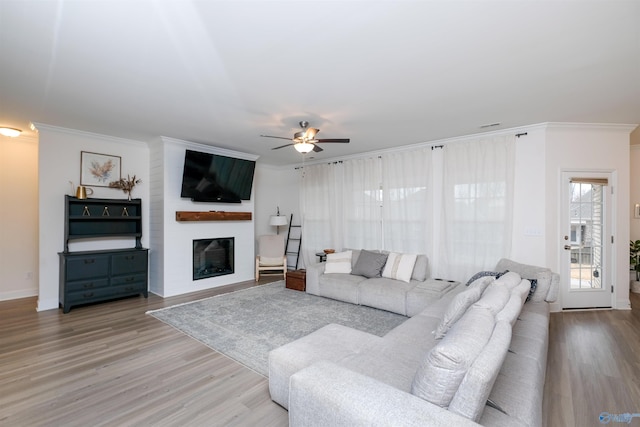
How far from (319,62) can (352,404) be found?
238cm

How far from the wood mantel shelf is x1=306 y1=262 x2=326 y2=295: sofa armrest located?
1845mm

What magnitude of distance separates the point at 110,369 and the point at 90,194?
320 cm

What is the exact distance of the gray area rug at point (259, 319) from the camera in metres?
3.00

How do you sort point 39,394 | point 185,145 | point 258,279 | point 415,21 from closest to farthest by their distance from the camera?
1. point 415,21
2. point 39,394
3. point 185,145
4. point 258,279

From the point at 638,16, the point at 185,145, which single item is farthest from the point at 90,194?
the point at 638,16

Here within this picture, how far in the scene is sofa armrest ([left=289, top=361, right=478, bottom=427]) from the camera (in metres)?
1.13

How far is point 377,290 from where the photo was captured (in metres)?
4.14

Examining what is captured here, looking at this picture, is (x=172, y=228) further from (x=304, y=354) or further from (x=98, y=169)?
(x=304, y=354)

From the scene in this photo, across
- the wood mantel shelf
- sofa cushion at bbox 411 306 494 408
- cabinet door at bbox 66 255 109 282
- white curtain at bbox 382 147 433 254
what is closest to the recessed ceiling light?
cabinet door at bbox 66 255 109 282

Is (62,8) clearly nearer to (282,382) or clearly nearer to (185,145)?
(282,382)

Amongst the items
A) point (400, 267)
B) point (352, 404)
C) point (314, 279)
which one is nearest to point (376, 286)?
point (400, 267)

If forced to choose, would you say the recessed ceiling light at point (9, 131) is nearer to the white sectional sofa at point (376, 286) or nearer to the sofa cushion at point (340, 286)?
the white sectional sofa at point (376, 286)

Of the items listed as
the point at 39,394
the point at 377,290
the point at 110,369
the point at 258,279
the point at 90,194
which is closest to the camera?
the point at 39,394

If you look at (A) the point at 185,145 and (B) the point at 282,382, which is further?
(A) the point at 185,145
